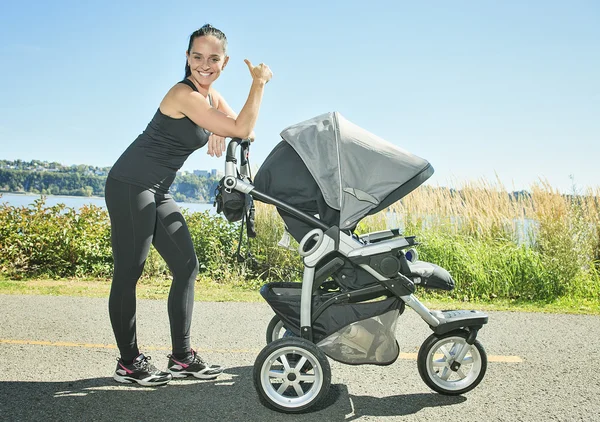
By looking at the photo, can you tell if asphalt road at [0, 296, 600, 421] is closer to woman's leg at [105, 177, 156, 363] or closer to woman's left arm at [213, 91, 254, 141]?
woman's leg at [105, 177, 156, 363]

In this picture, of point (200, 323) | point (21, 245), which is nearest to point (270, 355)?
point (200, 323)

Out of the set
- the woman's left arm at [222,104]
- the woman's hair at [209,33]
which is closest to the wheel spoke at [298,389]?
the woman's left arm at [222,104]

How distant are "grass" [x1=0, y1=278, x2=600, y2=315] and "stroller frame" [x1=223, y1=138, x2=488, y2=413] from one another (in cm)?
311

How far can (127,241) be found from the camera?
3.78 metres

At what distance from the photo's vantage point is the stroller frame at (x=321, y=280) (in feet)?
11.6

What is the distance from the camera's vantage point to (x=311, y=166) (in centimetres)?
361

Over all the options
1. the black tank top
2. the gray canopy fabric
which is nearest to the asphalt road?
the gray canopy fabric

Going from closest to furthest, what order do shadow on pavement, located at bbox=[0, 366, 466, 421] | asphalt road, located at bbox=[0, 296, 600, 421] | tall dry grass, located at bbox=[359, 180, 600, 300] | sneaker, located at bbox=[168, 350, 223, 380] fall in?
shadow on pavement, located at bbox=[0, 366, 466, 421]
asphalt road, located at bbox=[0, 296, 600, 421]
sneaker, located at bbox=[168, 350, 223, 380]
tall dry grass, located at bbox=[359, 180, 600, 300]

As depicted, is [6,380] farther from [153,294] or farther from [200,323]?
[153,294]

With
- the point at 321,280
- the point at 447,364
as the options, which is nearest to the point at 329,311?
the point at 321,280

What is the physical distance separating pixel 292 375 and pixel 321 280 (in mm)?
592

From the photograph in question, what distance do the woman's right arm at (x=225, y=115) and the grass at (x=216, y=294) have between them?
3.57m

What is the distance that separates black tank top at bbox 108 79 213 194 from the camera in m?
3.74

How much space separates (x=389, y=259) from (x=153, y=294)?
4.16m
